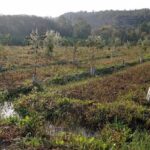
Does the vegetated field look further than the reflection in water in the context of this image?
No

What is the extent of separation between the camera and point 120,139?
21.4m

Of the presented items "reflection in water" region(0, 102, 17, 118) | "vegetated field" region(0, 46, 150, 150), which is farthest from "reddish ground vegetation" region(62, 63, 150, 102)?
"reflection in water" region(0, 102, 17, 118)

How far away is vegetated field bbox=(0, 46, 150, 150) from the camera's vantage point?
805 inches

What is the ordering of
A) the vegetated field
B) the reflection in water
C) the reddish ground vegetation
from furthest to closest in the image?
the reddish ground vegetation < the reflection in water < the vegetated field

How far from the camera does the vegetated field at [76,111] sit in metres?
20.4

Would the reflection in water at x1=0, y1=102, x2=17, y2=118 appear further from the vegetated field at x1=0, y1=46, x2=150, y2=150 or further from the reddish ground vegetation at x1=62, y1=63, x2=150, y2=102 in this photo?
the reddish ground vegetation at x1=62, y1=63, x2=150, y2=102

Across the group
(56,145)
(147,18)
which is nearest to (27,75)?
(56,145)

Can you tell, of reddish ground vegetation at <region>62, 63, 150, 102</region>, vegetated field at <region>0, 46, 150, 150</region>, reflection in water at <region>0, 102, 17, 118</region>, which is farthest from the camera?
reddish ground vegetation at <region>62, 63, 150, 102</region>

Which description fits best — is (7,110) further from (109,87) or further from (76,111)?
(109,87)

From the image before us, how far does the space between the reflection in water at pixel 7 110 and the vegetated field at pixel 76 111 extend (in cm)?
45

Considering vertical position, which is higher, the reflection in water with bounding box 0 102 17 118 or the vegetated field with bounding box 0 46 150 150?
the vegetated field with bounding box 0 46 150 150

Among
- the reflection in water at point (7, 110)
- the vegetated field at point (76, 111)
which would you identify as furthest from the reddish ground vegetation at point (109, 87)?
the reflection in water at point (7, 110)

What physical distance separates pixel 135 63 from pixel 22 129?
1660 inches

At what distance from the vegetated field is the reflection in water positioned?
449 millimetres
